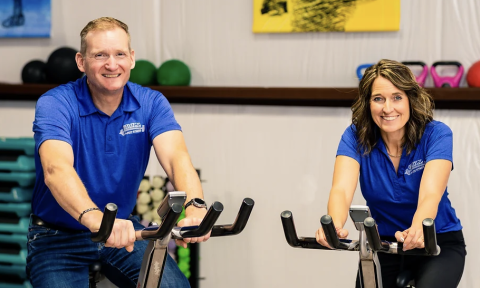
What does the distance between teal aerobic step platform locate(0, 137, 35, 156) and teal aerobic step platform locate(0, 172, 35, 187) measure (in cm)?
13

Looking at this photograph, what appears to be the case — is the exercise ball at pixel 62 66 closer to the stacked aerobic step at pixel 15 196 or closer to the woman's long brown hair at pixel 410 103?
the stacked aerobic step at pixel 15 196

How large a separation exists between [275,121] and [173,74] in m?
0.70

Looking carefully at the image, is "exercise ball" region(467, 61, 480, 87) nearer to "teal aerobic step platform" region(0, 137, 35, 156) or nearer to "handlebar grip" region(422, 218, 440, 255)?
"handlebar grip" region(422, 218, 440, 255)

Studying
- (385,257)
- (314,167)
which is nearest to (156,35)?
(314,167)

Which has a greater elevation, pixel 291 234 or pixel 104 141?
pixel 104 141

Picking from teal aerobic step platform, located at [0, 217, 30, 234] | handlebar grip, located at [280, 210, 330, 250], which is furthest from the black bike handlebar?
teal aerobic step platform, located at [0, 217, 30, 234]

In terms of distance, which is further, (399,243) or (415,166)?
(415,166)

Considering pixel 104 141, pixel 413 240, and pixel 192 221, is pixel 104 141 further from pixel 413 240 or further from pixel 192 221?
pixel 413 240

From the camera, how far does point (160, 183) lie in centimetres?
398

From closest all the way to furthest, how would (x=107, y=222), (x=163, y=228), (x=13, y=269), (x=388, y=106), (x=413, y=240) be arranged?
(x=107, y=222) → (x=163, y=228) → (x=413, y=240) → (x=388, y=106) → (x=13, y=269)

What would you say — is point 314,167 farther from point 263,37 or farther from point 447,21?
point 447,21

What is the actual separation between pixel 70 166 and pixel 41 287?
522 millimetres

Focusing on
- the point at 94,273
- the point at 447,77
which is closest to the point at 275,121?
the point at 447,77

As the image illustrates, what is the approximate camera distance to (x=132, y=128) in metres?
2.47
